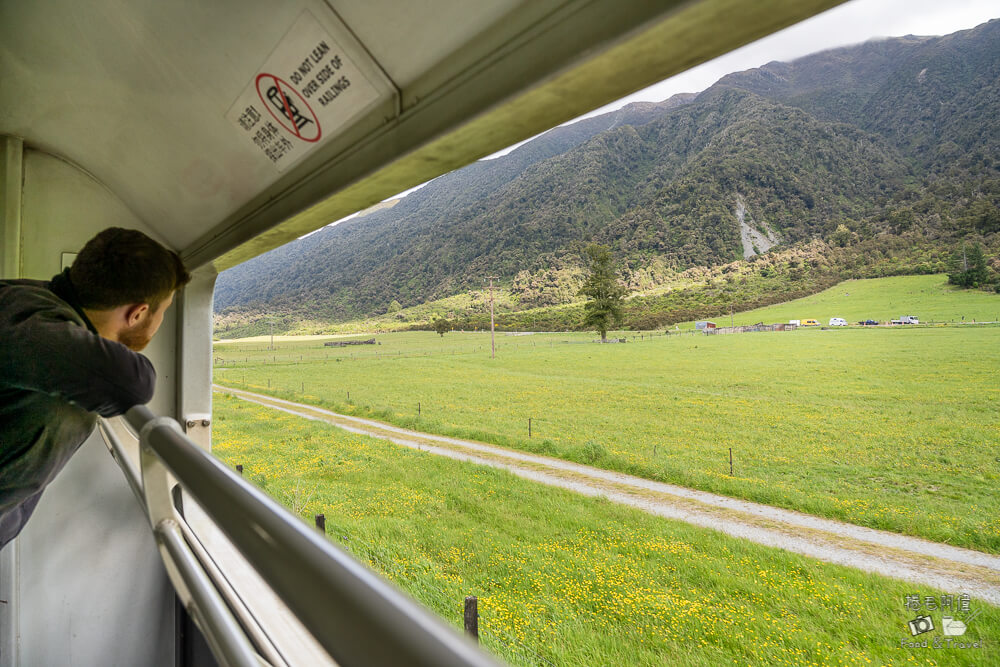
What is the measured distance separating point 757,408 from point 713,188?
16.9m

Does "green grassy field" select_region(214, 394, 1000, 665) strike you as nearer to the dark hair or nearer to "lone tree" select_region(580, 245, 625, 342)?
the dark hair

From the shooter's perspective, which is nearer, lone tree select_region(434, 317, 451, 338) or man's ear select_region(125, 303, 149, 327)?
man's ear select_region(125, 303, 149, 327)

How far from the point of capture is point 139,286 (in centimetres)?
101

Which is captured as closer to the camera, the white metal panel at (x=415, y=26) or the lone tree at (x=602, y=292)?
the white metal panel at (x=415, y=26)

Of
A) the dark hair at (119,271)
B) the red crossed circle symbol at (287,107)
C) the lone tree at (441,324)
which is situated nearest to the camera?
the dark hair at (119,271)

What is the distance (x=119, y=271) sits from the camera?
967mm

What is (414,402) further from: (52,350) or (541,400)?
(52,350)

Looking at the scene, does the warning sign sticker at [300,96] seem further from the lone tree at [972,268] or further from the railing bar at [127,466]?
the lone tree at [972,268]

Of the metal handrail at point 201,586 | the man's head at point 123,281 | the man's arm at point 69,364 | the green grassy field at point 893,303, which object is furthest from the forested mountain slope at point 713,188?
the man's arm at point 69,364

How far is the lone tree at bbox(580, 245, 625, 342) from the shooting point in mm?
26594

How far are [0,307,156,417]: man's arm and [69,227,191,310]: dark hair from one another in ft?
0.58

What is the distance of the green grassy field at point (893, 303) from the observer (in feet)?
51.6

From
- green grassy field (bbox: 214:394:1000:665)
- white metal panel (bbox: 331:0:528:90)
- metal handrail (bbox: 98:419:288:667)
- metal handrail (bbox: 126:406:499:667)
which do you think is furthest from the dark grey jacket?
green grassy field (bbox: 214:394:1000:665)

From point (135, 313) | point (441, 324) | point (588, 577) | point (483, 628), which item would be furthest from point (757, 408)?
point (441, 324)
